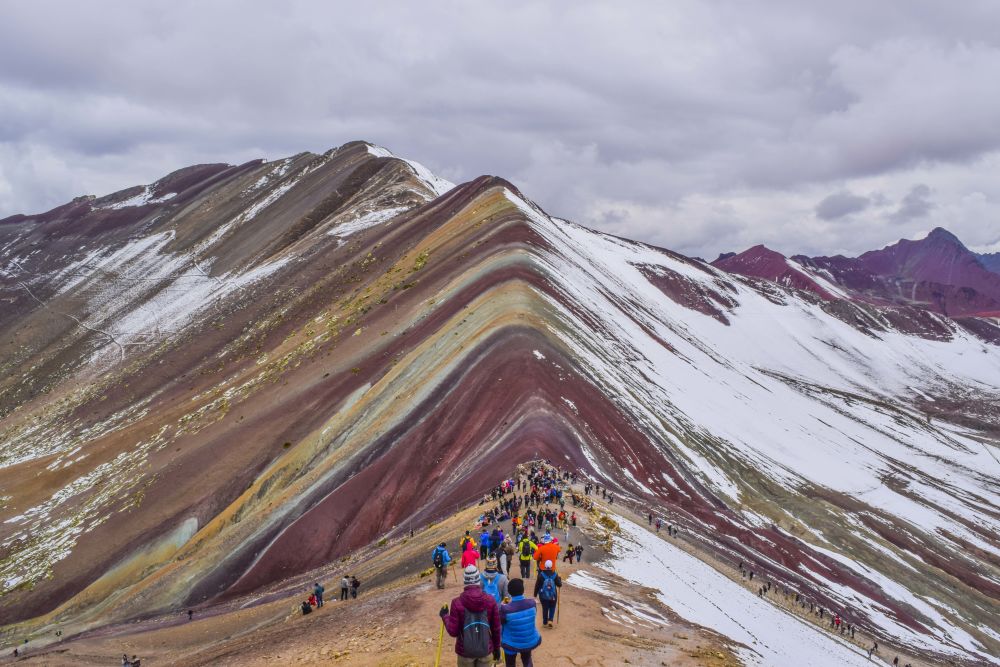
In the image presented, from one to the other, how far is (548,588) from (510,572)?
15.8 ft

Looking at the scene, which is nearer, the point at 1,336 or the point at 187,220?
the point at 1,336

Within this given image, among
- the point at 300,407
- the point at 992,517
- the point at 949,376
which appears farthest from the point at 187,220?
the point at 949,376

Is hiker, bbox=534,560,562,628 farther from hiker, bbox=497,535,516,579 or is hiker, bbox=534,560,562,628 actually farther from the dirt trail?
hiker, bbox=497,535,516,579

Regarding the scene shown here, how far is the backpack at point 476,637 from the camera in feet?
31.6

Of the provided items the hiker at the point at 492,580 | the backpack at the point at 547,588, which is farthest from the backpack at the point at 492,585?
the backpack at the point at 547,588

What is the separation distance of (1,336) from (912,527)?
477 feet

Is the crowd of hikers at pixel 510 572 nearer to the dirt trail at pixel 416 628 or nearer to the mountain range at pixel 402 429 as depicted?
the dirt trail at pixel 416 628

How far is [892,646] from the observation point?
102 ft

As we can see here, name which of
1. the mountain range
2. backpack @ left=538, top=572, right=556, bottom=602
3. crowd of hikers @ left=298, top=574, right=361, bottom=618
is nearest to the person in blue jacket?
backpack @ left=538, top=572, right=556, bottom=602

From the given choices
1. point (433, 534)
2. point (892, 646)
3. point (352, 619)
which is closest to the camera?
point (352, 619)

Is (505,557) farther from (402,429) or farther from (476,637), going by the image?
(402,429)

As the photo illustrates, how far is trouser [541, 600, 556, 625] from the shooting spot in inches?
545

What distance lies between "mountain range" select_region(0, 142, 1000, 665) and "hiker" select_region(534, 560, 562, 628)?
15.9 m

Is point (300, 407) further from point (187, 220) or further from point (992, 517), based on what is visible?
point (187, 220)
